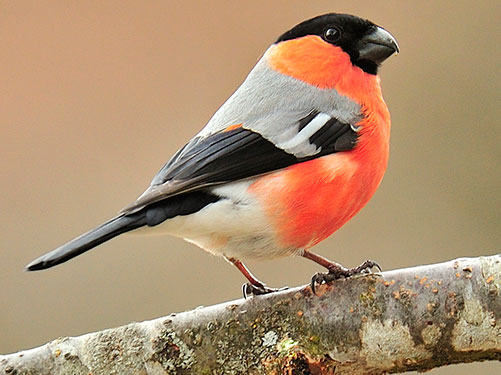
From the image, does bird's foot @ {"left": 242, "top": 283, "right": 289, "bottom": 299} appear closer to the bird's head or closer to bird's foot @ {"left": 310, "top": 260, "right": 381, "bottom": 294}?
bird's foot @ {"left": 310, "top": 260, "right": 381, "bottom": 294}

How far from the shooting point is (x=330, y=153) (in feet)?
5.01

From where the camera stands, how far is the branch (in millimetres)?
1167

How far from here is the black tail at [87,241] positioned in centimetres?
126

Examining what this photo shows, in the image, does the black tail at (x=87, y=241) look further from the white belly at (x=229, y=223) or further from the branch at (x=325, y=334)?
the branch at (x=325, y=334)

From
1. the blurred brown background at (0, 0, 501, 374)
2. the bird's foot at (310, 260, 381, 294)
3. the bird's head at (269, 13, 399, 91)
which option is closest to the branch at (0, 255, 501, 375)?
the bird's foot at (310, 260, 381, 294)

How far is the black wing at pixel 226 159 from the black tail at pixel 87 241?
2cm

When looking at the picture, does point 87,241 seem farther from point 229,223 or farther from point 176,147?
point 176,147

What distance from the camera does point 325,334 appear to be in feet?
4.07

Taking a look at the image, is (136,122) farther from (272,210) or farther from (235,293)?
(272,210)

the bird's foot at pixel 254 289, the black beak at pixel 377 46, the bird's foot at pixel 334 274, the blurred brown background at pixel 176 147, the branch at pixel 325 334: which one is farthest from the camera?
the blurred brown background at pixel 176 147

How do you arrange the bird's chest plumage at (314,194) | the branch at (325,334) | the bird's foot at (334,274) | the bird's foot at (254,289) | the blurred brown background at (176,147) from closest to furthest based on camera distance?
the branch at (325,334), the bird's foot at (334,274), the bird's chest plumage at (314,194), the bird's foot at (254,289), the blurred brown background at (176,147)

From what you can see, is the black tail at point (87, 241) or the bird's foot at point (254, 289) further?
the bird's foot at point (254, 289)

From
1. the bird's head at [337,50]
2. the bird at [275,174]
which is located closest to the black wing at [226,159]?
the bird at [275,174]

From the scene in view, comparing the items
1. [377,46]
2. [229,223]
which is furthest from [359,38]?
[229,223]
